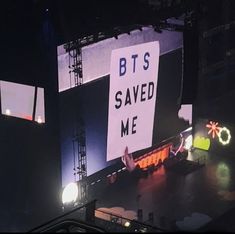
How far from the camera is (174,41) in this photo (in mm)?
17266

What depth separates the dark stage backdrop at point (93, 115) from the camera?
13648 millimetres

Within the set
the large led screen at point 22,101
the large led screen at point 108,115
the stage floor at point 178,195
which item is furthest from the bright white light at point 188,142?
the large led screen at point 22,101

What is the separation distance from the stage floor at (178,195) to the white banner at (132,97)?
106cm

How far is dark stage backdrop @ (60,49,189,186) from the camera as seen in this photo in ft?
44.8

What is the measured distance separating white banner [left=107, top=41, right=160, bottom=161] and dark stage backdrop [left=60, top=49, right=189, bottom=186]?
0.80 ft

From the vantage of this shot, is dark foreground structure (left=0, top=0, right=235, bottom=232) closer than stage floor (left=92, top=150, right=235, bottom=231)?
Yes

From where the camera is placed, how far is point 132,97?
15352 mm

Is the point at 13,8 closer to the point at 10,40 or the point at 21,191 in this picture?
the point at 10,40

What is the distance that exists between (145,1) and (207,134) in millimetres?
5600

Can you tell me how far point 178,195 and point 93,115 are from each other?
10.9 feet

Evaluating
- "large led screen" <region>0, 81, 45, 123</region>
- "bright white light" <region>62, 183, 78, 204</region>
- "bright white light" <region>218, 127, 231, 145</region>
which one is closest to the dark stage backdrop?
"bright white light" <region>62, 183, 78, 204</region>

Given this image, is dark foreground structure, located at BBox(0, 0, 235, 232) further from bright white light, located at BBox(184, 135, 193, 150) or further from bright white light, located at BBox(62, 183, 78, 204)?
bright white light, located at BBox(184, 135, 193, 150)

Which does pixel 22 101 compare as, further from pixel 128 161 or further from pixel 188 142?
pixel 188 142

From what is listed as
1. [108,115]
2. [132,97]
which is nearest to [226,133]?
[132,97]
